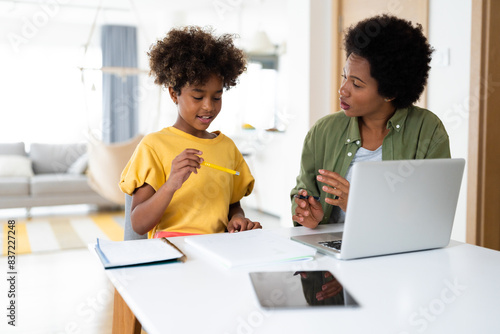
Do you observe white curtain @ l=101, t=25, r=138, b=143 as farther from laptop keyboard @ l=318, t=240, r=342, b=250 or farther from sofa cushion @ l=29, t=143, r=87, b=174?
laptop keyboard @ l=318, t=240, r=342, b=250

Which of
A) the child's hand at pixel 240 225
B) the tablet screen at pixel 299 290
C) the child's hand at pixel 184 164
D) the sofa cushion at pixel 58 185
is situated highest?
the child's hand at pixel 184 164

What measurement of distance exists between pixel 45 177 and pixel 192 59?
418 centimetres

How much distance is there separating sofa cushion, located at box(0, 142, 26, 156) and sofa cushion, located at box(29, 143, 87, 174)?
12 cm

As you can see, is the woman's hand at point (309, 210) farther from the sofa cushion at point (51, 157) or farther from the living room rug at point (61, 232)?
the sofa cushion at point (51, 157)

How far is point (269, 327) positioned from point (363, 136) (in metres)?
1.00

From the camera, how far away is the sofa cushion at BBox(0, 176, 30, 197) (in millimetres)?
4820

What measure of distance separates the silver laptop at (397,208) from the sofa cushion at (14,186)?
4.48 metres

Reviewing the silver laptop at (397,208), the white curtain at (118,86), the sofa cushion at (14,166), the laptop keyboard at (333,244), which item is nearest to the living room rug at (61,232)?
the sofa cushion at (14,166)

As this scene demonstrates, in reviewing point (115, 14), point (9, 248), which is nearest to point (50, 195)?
point (9, 248)

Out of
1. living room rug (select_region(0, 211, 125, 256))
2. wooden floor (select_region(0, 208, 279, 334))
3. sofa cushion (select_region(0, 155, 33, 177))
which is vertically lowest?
living room rug (select_region(0, 211, 125, 256))

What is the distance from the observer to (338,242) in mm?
1104

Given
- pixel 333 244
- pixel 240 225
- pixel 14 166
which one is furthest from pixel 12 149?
pixel 333 244

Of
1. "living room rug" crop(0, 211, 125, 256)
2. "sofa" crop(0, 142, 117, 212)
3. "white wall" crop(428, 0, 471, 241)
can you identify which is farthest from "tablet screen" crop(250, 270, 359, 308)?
"sofa" crop(0, 142, 117, 212)

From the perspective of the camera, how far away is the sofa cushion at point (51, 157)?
5.51m
